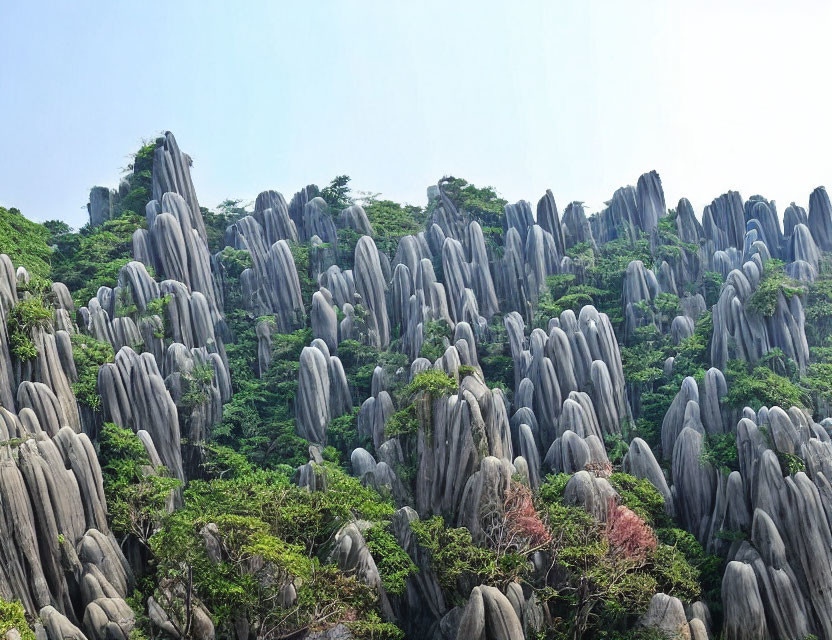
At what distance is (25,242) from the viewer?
109ft

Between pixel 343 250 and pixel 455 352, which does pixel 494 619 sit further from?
pixel 343 250

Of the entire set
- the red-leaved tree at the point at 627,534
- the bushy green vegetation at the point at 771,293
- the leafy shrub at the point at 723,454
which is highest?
the bushy green vegetation at the point at 771,293

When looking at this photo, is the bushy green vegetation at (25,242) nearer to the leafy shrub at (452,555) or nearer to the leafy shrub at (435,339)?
the leafy shrub at (435,339)

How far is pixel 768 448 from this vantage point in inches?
861

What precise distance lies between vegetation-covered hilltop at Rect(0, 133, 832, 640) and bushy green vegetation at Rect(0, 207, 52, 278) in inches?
6.5

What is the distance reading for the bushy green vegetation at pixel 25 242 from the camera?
103ft

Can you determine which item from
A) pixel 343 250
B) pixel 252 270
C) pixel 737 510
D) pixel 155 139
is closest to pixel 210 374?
pixel 252 270

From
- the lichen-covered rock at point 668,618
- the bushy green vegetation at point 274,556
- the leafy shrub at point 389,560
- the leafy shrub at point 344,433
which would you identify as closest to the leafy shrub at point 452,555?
the leafy shrub at point 389,560

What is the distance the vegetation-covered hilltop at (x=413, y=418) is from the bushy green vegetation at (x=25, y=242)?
0.55 ft

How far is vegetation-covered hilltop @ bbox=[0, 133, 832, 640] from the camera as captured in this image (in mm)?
19344

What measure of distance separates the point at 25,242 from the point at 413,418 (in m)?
16.5

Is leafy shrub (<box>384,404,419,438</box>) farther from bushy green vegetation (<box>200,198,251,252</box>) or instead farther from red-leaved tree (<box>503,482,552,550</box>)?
bushy green vegetation (<box>200,198,251,252</box>)

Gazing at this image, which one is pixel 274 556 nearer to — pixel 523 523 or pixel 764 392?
pixel 523 523

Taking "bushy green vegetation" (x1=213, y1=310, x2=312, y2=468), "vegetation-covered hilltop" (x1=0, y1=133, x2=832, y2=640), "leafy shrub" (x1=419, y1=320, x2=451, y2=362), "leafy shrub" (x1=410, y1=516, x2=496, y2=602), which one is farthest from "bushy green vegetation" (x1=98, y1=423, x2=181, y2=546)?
"leafy shrub" (x1=419, y1=320, x2=451, y2=362)
